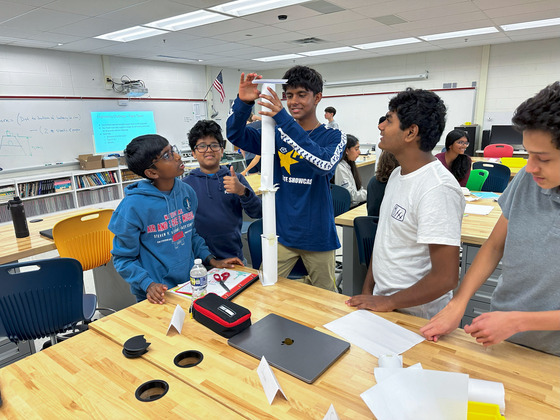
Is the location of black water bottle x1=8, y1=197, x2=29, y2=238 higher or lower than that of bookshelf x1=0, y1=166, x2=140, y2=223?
higher

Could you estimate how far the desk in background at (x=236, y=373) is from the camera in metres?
0.93

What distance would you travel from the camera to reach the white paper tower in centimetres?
154

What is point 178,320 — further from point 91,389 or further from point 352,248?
point 352,248

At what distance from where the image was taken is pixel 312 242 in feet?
6.50

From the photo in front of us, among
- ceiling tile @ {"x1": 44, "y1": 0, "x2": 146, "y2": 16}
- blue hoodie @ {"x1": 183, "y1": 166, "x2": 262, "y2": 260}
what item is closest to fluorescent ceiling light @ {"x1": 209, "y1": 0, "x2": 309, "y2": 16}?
ceiling tile @ {"x1": 44, "y1": 0, "x2": 146, "y2": 16}

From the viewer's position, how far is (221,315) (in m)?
1.25

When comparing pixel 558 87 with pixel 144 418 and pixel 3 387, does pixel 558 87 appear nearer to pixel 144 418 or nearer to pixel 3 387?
pixel 144 418

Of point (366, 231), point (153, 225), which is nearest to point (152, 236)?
point (153, 225)

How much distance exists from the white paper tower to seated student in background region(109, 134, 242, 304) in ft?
0.97

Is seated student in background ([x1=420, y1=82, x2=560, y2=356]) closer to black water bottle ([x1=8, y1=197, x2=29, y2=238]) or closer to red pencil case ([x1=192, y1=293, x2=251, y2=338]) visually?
red pencil case ([x1=192, y1=293, x2=251, y2=338])

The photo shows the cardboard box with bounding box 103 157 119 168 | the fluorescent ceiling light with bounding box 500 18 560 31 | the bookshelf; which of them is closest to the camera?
the fluorescent ceiling light with bounding box 500 18 560 31

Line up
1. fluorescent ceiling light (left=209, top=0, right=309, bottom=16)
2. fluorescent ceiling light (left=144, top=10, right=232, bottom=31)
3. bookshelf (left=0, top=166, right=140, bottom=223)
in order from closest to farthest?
1. fluorescent ceiling light (left=209, top=0, right=309, bottom=16)
2. fluorescent ceiling light (left=144, top=10, right=232, bottom=31)
3. bookshelf (left=0, top=166, right=140, bottom=223)

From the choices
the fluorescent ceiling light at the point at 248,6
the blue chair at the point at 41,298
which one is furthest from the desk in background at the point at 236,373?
the fluorescent ceiling light at the point at 248,6

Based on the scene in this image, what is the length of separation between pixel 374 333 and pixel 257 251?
1.02 m
